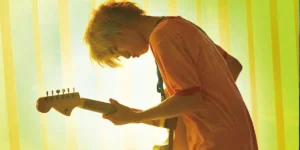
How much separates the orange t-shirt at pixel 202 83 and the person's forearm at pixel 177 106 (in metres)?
0.02

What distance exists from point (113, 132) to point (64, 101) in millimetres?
379

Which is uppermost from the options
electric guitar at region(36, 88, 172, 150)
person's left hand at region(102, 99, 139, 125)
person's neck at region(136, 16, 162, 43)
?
person's neck at region(136, 16, 162, 43)

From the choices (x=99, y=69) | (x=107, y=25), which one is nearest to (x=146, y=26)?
(x=107, y=25)

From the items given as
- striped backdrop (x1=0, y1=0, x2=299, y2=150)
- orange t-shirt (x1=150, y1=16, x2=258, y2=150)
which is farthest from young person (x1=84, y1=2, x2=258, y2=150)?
striped backdrop (x1=0, y1=0, x2=299, y2=150)

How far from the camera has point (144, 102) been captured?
1.61 meters

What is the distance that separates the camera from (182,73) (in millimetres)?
1058

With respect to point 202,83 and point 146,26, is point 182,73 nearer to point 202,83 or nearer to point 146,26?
point 202,83

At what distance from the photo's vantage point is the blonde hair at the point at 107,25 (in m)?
1.19

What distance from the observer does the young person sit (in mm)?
1069

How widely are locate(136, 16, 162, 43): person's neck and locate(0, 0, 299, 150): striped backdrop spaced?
375mm

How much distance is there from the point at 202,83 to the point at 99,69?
1.66 ft

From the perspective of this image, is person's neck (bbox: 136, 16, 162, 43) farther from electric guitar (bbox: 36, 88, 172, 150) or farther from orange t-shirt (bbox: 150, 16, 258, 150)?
electric guitar (bbox: 36, 88, 172, 150)

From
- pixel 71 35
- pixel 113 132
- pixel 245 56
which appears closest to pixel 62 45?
pixel 71 35

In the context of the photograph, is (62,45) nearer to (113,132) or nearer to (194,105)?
(113,132)
